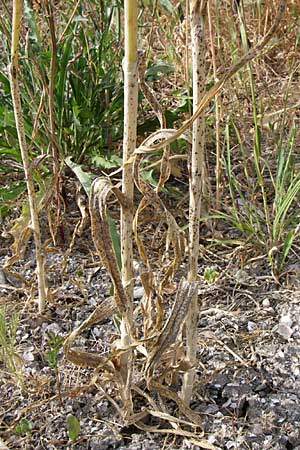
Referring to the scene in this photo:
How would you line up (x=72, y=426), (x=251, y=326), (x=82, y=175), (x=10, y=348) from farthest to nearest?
(x=82, y=175), (x=251, y=326), (x=10, y=348), (x=72, y=426)

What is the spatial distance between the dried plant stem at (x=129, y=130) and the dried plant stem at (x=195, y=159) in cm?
8

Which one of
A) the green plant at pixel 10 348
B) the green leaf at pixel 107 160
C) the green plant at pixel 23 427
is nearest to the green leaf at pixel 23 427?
the green plant at pixel 23 427

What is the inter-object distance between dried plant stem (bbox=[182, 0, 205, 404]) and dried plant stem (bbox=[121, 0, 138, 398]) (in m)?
0.08

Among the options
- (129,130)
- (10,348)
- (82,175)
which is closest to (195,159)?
(129,130)

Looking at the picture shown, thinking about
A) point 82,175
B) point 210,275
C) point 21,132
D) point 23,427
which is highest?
point 21,132

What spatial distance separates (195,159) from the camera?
38.9 inches

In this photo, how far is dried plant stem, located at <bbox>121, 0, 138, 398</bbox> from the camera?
92 cm

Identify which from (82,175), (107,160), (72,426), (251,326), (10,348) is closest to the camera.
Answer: (72,426)

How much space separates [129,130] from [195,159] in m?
0.10

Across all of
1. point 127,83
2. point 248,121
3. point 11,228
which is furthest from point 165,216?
point 248,121

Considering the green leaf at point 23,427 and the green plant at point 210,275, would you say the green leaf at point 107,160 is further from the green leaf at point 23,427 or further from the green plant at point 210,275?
the green leaf at point 23,427

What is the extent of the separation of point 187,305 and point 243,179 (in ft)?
3.13

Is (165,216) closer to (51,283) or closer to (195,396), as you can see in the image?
(195,396)

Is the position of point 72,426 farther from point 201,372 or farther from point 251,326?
point 251,326
